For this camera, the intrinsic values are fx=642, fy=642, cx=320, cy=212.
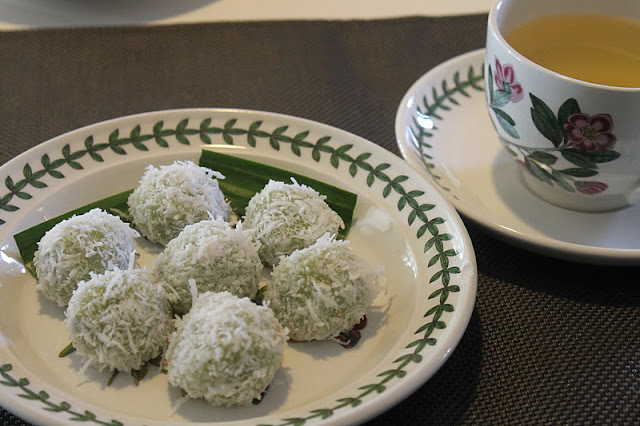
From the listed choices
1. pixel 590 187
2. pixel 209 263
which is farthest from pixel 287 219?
pixel 590 187

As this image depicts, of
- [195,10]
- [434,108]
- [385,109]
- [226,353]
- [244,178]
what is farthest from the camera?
[195,10]

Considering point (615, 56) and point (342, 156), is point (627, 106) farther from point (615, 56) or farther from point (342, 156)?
point (342, 156)

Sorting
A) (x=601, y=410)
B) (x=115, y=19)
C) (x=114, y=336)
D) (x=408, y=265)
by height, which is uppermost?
(x=115, y=19)

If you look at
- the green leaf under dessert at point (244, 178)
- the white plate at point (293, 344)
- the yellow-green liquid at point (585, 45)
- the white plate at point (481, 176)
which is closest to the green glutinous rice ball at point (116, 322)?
the white plate at point (293, 344)

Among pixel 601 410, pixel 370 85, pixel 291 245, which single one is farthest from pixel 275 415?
pixel 370 85

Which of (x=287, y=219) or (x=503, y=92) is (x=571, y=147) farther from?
(x=287, y=219)

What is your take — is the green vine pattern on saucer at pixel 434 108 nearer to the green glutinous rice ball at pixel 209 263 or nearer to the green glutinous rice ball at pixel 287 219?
the green glutinous rice ball at pixel 287 219
